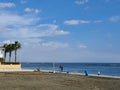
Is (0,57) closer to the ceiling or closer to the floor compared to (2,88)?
closer to the ceiling

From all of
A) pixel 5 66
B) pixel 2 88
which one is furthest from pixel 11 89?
pixel 5 66

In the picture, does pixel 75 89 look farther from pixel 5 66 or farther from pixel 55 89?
pixel 5 66

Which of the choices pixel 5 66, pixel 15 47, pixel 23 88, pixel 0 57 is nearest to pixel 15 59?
pixel 15 47

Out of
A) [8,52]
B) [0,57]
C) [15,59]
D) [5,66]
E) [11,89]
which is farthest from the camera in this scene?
[8,52]

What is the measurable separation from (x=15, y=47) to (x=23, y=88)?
7881cm

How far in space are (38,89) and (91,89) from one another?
15.3 feet

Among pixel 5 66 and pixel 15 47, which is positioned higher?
pixel 15 47

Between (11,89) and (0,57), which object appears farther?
(0,57)

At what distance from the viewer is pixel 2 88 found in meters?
27.7

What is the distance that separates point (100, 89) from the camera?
2834cm

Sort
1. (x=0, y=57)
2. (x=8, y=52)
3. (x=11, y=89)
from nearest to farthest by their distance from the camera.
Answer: (x=11, y=89), (x=0, y=57), (x=8, y=52)

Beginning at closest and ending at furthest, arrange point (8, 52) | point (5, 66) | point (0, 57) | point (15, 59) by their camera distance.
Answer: point (5, 66)
point (0, 57)
point (15, 59)
point (8, 52)

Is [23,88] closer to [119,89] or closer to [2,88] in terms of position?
[2,88]

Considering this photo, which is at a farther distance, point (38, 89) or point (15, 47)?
point (15, 47)
